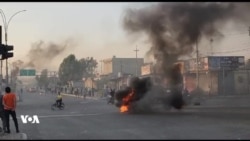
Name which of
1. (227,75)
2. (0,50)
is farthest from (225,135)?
(227,75)

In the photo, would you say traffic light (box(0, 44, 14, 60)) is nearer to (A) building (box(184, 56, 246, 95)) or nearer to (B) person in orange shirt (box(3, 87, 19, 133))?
(B) person in orange shirt (box(3, 87, 19, 133))

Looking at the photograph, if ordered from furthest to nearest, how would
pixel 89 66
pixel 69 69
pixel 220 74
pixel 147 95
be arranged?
pixel 89 66
pixel 69 69
pixel 220 74
pixel 147 95

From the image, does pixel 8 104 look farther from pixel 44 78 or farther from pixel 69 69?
pixel 44 78

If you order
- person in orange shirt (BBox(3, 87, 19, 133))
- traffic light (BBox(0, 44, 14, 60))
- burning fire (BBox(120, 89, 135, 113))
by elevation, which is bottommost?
burning fire (BBox(120, 89, 135, 113))

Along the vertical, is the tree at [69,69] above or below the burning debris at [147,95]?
above

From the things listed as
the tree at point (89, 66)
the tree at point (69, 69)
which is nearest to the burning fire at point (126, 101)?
the tree at point (69, 69)

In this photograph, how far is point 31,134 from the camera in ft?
49.2

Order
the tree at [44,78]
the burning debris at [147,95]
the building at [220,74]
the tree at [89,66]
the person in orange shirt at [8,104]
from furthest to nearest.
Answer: the tree at [44,78] → the tree at [89,66] → the building at [220,74] → the burning debris at [147,95] → the person in orange shirt at [8,104]

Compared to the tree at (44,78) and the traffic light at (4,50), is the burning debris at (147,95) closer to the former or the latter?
the traffic light at (4,50)

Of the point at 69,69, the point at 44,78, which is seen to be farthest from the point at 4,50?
the point at 44,78

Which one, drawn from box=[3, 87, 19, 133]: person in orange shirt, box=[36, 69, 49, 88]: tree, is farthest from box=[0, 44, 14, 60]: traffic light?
box=[36, 69, 49, 88]: tree

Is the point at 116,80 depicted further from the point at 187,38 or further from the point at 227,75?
the point at 187,38

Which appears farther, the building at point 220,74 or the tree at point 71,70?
the tree at point 71,70

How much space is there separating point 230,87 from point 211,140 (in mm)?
47558
